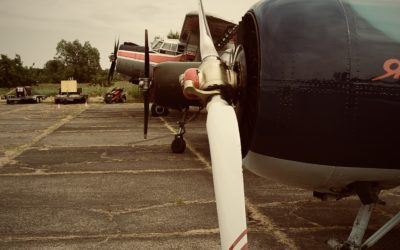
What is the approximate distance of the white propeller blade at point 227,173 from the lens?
299 cm

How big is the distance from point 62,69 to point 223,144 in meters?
126

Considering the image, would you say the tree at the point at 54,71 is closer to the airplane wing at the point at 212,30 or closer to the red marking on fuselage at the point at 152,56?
the red marking on fuselage at the point at 152,56

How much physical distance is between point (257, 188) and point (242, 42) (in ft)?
13.2

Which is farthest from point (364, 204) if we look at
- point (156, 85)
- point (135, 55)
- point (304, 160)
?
point (135, 55)

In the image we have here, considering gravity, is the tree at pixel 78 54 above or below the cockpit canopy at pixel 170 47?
above

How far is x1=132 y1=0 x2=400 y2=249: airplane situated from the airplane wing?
48.2 ft

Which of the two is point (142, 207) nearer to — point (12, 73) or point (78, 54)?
point (12, 73)

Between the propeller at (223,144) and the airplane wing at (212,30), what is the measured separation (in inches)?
566

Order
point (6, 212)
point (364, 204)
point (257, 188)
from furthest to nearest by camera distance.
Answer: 1. point (257, 188)
2. point (6, 212)
3. point (364, 204)

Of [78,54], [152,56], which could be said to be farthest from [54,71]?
[152,56]

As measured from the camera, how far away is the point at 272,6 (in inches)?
139

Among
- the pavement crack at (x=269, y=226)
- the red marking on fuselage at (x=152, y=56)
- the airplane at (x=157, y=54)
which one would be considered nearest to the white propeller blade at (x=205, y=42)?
the pavement crack at (x=269, y=226)

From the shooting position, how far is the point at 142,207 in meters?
6.47

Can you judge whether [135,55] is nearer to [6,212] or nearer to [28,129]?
[28,129]
